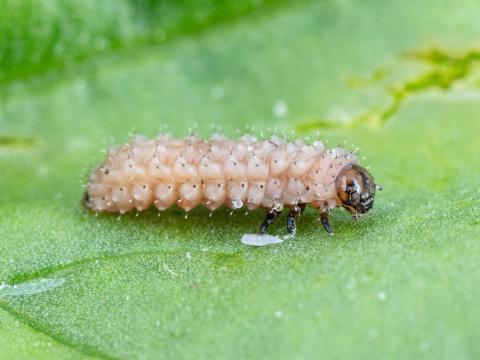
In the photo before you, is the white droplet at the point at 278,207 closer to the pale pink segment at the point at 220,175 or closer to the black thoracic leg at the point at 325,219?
the pale pink segment at the point at 220,175

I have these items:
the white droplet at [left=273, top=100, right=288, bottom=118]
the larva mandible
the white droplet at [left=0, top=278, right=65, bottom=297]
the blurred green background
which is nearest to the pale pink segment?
the larva mandible

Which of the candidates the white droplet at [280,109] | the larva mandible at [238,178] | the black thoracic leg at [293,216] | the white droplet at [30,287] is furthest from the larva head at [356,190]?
the white droplet at [30,287]

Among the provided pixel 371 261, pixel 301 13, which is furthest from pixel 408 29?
pixel 371 261

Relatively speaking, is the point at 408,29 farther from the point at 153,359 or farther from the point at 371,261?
the point at 153,359

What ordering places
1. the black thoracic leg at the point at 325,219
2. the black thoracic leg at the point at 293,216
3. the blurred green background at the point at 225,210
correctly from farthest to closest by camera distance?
1. the black thoracic leg at the point at 293,216
2. the black thoracic leg at the point at 325,219
3. the blurred green background at the point at 225,210

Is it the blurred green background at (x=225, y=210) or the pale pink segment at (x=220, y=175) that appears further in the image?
the pale pink segment at (x=220, y=175)

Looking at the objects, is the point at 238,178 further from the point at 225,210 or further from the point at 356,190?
the point at 356,190

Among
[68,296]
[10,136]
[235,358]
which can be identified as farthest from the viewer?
[10,136]
